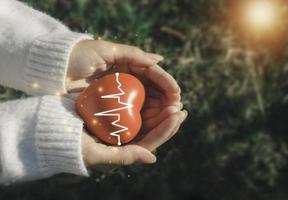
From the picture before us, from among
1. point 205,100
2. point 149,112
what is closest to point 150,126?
point 149,112

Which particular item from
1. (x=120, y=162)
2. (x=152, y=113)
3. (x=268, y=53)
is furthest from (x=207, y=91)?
(x=120, y=162)

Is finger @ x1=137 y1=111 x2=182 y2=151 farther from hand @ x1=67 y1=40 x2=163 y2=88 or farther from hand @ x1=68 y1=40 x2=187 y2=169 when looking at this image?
hand @ x1=67 y1=40 x2=163 y2=88

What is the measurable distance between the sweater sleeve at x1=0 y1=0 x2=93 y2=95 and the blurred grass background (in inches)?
21.3

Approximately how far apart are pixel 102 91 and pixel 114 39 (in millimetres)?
744

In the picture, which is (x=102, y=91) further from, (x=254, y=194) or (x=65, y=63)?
(x=254, y=194)

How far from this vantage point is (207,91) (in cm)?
255

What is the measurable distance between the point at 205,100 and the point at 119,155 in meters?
0.76

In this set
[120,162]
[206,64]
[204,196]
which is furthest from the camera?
[206,64]

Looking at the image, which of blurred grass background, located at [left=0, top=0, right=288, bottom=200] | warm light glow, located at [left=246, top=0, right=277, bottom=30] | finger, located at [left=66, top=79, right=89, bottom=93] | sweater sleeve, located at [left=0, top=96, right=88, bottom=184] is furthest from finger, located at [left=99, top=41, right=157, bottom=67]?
warm light glow, located at [left=246, top=0, right=277, bottom=30]

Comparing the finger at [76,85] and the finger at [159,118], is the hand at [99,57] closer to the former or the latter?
the finger at [76,85]

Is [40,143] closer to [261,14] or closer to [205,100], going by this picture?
[205,100]

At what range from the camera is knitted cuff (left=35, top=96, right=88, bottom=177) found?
1776 millimetres

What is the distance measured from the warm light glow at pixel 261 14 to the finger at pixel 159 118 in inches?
33.9

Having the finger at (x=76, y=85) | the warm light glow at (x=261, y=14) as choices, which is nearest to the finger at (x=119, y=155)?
the finger at (x=76, y=85)
